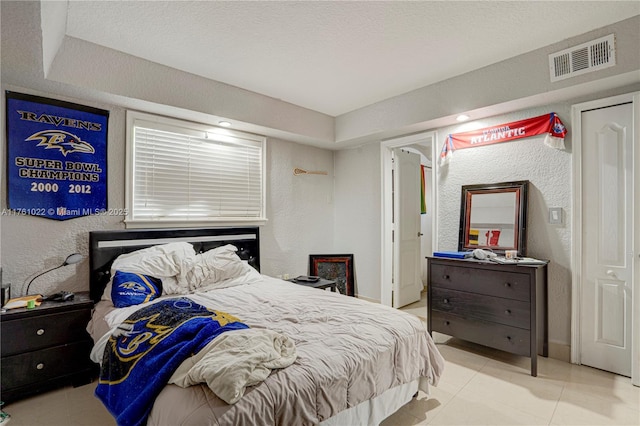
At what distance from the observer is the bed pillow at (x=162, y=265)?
2697 mm

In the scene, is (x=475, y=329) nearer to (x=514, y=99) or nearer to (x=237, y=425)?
A: (x=514, y=99)

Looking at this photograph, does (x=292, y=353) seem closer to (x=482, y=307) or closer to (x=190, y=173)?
(x=482, y=307)

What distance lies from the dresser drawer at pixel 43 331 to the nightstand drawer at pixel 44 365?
0.05 m

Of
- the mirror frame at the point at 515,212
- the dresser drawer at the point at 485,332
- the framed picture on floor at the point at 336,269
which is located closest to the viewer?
the dresser drawer at the point at 485,332

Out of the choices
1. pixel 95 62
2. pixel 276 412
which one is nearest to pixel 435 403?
pixel 276 412

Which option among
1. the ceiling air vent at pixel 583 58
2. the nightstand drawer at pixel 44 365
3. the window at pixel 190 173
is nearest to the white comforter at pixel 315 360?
the nightstand drawer at pixel 44 365

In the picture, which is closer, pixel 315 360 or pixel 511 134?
pixel 315 360

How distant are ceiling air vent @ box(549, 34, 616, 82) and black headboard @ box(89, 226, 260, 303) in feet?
11.0

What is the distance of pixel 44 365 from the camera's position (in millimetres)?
2320

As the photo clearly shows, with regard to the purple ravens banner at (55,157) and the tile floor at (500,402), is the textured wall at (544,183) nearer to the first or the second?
the tile floor at (500,402)

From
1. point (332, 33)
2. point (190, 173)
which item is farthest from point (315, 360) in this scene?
point (190, 173)

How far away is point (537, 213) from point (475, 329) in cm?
124

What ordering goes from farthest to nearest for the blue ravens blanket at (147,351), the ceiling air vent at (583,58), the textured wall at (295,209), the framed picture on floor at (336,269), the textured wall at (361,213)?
the framed picture on floor at (336,269) → the textured wall at (361,213) → the textured wall at (295,209) → the ceiling air vent at (583,58) → the blue ravens blanket at (147,351)

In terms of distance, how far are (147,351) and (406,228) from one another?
3.78 meters
